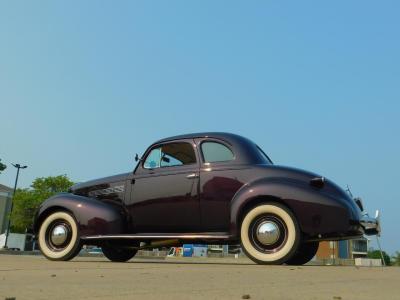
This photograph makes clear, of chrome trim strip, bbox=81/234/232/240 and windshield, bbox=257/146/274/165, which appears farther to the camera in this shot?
windshield, bbox=257/146/274/165

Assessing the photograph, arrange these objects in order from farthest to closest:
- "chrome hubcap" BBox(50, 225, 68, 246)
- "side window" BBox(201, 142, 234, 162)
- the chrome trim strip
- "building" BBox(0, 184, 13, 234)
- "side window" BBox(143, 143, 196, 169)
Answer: "building" BBox(0, 184, 13, 234) → "chrome hubcap" BBox(50, 225, 68, 246) → "side window" BBox(143, 143, 196, 169) → "side window" BBox(201, 142, 234, 162) → the chrome trim strip

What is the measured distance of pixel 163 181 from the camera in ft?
24.8

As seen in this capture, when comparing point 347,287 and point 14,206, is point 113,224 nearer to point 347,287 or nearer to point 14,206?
point 347,287

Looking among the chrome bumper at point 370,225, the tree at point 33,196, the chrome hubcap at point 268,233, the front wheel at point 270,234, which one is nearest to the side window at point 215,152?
the front wheel at point 270,234

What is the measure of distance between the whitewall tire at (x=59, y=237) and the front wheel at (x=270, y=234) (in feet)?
9.15

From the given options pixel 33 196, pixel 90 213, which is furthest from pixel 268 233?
pixel 33 196

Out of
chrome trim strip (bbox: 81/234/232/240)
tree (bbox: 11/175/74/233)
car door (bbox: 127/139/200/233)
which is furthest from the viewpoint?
tree (bbox: 11/175/74/233)

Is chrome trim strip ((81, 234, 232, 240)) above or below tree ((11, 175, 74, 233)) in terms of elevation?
below

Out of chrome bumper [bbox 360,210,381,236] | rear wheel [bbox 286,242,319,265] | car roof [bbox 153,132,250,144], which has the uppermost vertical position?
car roof [bbox 153,132,250,144]

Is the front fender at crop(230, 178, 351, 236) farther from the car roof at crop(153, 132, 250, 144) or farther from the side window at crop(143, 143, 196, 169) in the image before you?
the side window at crop(143, 143, 196, 169)

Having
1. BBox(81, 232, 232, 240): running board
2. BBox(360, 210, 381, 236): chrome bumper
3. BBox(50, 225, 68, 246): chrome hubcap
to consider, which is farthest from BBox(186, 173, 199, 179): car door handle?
BBox(360, 210, 381, 236): chrome bumper

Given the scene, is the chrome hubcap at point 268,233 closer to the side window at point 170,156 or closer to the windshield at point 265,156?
the windshield at point 265,156

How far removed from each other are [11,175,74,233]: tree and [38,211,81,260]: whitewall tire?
4491 centimetres

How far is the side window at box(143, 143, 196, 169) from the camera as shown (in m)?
7.65
